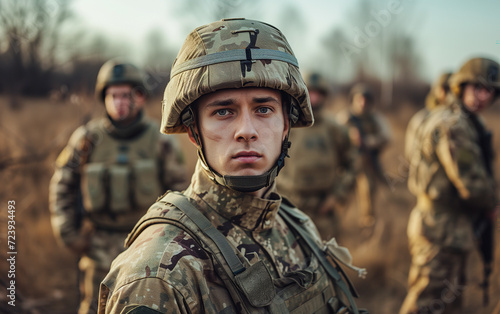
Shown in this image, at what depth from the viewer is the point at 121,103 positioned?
4078mm

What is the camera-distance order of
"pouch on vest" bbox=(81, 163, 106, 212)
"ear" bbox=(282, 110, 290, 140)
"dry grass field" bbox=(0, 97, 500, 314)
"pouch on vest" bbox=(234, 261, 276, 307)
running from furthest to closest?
"dry grass field" bbox=(0, 97, 500, 314)
"pouch on vest" bbox=(81, 163, 106, 212)
"ear" bbox=(282, 110, 290, 140)
"pouch on vest" bbox=(234, 261, 276, 307)

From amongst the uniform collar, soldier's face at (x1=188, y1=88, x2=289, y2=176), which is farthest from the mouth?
the uniform collar

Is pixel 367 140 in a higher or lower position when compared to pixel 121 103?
lower

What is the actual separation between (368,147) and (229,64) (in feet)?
23.5

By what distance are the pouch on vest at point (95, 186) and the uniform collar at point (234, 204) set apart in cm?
244

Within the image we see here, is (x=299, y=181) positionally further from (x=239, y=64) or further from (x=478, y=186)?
(x=239, y=64)

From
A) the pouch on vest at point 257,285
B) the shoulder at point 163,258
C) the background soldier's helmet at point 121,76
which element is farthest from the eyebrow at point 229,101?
the background soldier's helmet at point 121,76

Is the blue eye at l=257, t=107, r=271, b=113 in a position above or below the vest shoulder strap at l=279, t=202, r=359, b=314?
above

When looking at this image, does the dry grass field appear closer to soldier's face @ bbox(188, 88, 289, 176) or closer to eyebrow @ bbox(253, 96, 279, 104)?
soldier's face @ bbox(188, 88, 289, 176)

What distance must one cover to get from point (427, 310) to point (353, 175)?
191cm

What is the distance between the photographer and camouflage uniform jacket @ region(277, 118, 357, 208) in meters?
5.36

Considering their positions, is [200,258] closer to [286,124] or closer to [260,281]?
[260,281]

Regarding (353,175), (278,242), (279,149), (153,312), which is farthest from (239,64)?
(353,175)

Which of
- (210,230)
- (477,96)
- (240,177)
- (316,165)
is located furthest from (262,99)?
(316,165)
